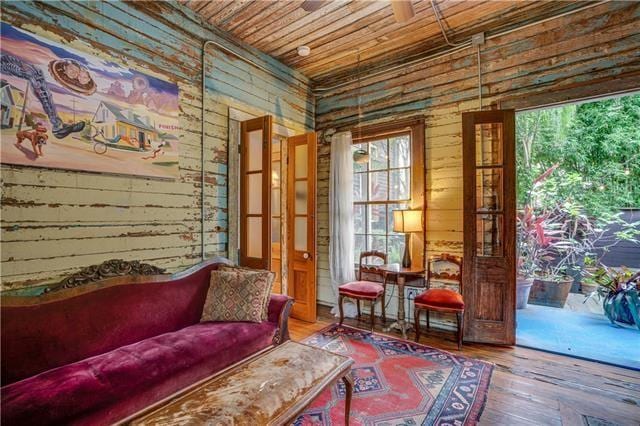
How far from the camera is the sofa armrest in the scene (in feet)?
8.57

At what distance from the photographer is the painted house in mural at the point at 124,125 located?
2.32m

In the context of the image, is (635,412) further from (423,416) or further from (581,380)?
(423,416)

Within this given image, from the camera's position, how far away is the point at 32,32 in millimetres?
2004

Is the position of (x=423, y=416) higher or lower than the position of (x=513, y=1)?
lower

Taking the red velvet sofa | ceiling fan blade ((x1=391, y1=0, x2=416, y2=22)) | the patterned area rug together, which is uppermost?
ceiling fan blade ((x1=391, y1=0, x2=416, y2=22))

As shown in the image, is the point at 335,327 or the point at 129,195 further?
the point at 335,327

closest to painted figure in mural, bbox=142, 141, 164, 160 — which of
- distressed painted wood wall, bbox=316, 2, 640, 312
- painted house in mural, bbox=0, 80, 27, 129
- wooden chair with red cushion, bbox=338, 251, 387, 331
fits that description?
painted house in mural, bbox=0, 80, 27, 129

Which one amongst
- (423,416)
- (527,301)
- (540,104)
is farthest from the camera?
(527,301)

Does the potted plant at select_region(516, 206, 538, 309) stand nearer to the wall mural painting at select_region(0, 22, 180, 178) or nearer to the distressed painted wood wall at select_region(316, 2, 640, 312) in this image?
the distressed painted wood wall at select_region(316, 2, 640, 312)

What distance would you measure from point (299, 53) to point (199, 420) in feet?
12.4

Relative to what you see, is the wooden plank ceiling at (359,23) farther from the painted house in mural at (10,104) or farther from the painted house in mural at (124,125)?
the painted house in mural at (10,104)

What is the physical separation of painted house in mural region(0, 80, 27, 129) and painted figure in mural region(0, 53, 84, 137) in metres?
0.09

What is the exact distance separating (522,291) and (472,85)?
309 centimetres

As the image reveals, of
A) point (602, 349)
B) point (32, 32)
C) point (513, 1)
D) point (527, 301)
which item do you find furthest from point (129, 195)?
point (527, 301)
